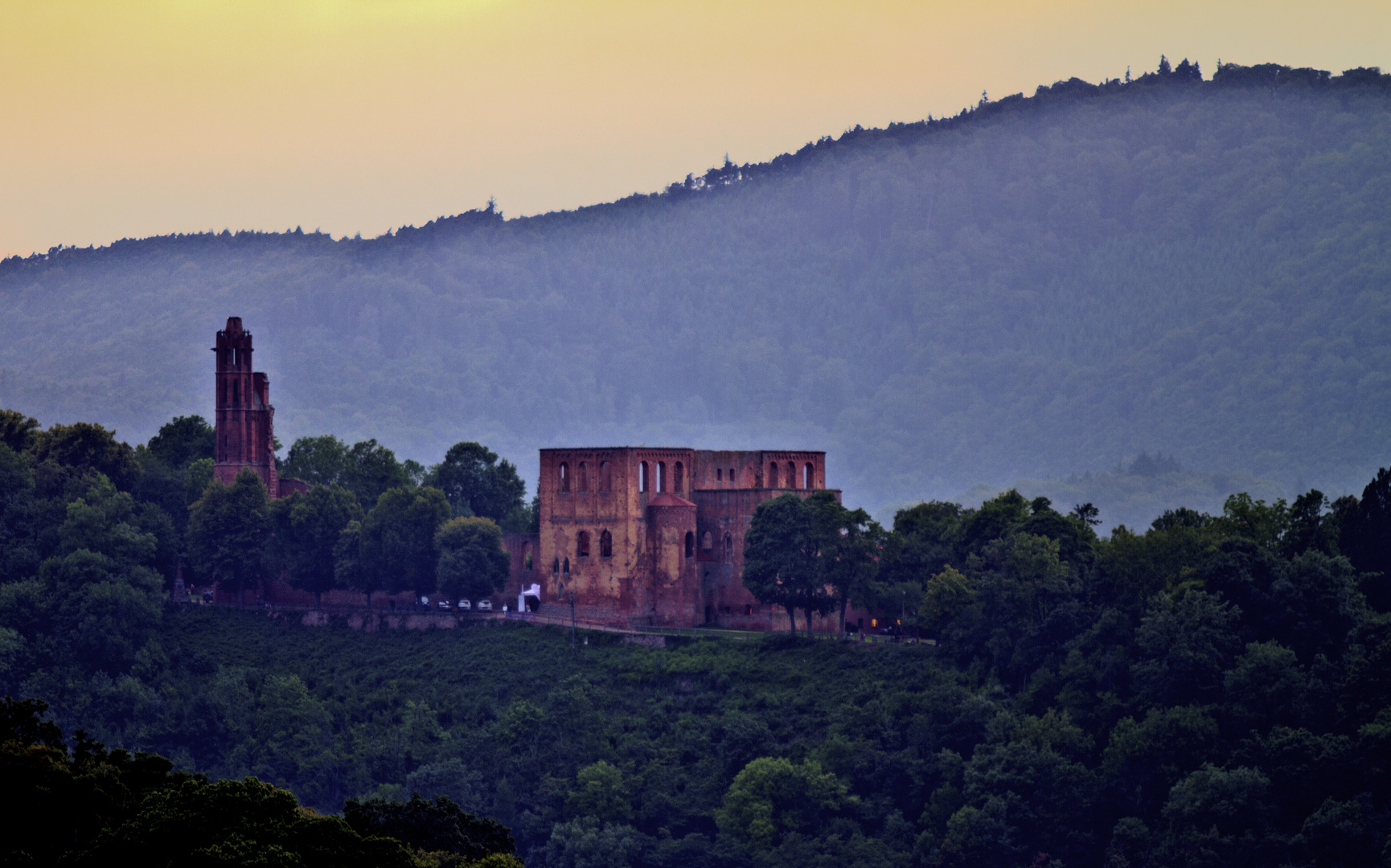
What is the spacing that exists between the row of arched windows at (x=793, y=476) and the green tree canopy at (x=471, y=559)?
1224 centimetres

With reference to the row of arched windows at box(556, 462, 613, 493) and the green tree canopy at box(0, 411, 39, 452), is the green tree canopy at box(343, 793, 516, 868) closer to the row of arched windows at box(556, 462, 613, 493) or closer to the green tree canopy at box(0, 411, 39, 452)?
the row of arched windows at box(556, 462, 613, 493)

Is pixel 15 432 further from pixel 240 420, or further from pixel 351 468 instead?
pixel 351 468

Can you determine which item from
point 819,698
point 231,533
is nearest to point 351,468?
point 231,533

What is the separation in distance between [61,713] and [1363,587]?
49.4 m

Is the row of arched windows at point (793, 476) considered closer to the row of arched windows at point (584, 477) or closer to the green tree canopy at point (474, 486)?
the row of arched windows at point (584, 477)

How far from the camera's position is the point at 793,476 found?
78.4 meters

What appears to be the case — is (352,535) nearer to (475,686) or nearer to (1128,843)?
(475,686)

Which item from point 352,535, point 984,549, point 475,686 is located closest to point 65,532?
point 352,535

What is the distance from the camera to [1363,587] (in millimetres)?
58188

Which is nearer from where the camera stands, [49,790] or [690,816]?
[49,790]

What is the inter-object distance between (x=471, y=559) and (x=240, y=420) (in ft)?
56.2

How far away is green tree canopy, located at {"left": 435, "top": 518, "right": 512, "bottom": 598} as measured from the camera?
75000 millimetres

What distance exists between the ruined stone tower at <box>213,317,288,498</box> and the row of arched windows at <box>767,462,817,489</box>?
2480 cm

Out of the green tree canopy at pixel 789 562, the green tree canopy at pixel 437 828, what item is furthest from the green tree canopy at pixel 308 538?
the green tree canopy at pixel 437 828
